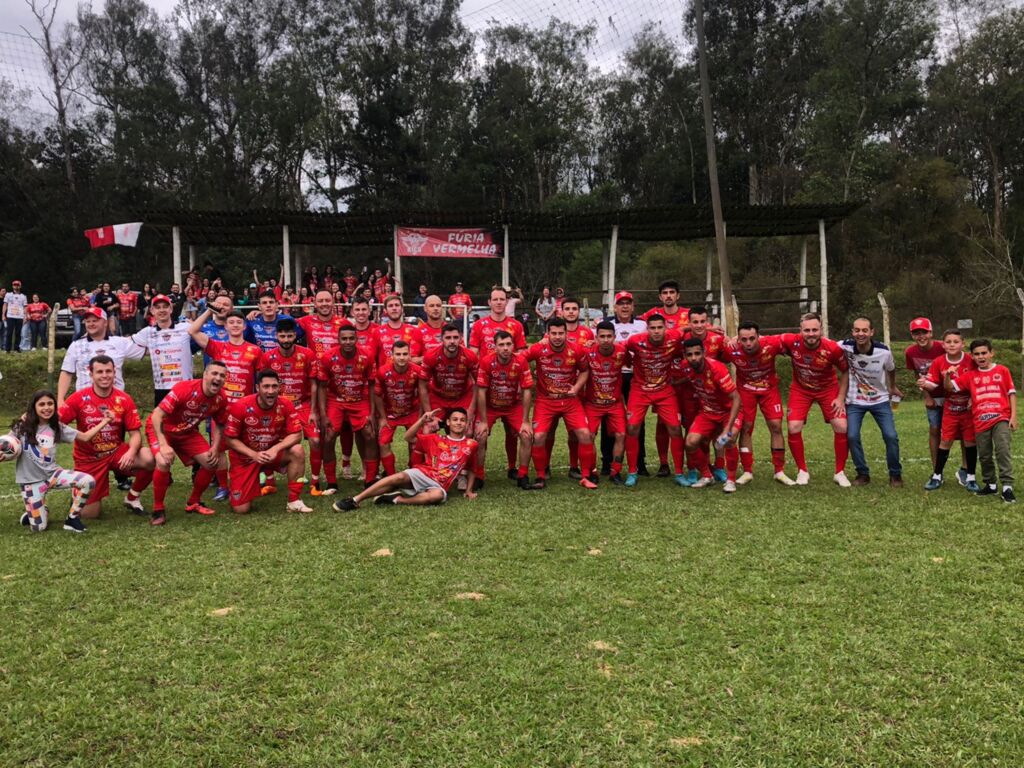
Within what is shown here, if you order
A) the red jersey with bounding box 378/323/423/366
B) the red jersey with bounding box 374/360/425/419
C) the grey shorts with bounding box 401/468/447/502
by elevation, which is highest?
the red jersey with bounding box 378/323/423/366

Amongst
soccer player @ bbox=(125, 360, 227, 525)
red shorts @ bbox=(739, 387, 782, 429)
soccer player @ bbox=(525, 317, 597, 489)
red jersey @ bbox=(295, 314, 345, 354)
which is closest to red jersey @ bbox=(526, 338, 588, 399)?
soccer player @ bbox=(525, 317, 597, 489)

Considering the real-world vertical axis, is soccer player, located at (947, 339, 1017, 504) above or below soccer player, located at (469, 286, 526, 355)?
below

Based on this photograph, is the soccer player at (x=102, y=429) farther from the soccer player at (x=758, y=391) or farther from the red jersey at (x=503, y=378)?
the soccer player at (x=758, y=391)

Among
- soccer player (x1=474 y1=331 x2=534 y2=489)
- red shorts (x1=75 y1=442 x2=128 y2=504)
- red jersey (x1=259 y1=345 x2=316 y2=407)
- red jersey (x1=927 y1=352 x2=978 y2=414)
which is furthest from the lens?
red jersey (x1=259 y1=345 x2=316 y2=407)

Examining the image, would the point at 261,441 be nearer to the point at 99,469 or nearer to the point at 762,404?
the point at 99,469

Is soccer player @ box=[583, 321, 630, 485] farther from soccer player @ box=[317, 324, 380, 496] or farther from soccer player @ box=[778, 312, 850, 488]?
Answer: soccer player @ box=[317, 324, 380, 496]

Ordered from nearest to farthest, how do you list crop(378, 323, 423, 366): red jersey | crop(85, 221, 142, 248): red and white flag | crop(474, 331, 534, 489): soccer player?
crop(474, 331, 534, 489): soccer player → crop(378, 323, 423, 366): red jersey → crop(85, 221, 142, 248): red and white flag

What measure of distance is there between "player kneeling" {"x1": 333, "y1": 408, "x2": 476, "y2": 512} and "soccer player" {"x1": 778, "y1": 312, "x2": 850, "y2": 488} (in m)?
3.36

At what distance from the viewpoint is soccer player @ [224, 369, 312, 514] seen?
6.83m

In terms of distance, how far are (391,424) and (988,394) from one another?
226 inches

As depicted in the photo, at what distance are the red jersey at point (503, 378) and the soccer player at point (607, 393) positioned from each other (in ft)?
2.27

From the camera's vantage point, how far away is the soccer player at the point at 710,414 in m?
7.46

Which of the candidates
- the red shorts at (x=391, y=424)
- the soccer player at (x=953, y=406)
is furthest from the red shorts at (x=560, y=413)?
the soccer player at (x=953, y=406)

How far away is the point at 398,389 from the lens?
7.80 m
